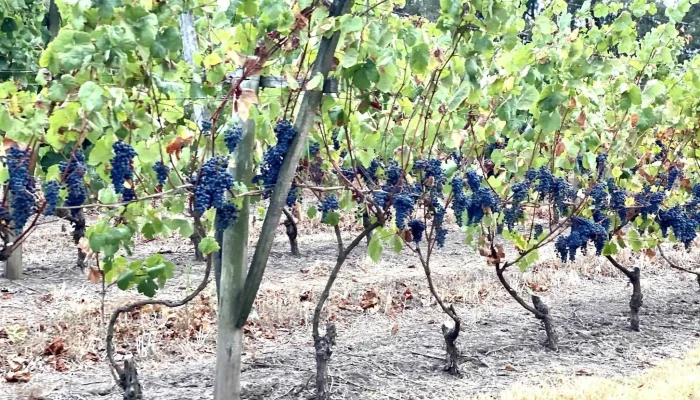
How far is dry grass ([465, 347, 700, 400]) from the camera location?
156 inches

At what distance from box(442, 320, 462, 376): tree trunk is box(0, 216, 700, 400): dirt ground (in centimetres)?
7

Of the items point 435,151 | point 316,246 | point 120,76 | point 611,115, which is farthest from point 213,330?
point 316,246

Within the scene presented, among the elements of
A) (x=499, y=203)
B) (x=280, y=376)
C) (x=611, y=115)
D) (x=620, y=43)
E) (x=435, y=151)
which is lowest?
(x=280, y=376)

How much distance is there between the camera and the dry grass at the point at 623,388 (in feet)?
13.0

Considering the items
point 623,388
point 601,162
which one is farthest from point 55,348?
point 601,162

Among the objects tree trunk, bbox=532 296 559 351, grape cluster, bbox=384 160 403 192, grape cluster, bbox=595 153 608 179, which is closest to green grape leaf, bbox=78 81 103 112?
grape cluster, bbox=384 160 403 192

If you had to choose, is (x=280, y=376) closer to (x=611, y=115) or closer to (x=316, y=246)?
(x=611, y=115)

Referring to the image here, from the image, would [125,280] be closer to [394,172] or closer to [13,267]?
[394,172]

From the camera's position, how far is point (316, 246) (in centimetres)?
949

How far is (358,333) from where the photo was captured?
549 cm

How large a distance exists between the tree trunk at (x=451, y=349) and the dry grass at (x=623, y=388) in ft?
1.40

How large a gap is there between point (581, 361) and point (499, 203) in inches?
54.9

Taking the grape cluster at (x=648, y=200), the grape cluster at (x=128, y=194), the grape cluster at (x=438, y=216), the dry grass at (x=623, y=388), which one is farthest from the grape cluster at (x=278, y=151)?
the grape cluster at (x=648, y=200)

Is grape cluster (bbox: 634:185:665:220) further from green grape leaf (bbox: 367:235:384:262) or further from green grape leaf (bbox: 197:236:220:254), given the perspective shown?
green grape leaf (bbox: 197:236:220:254)
